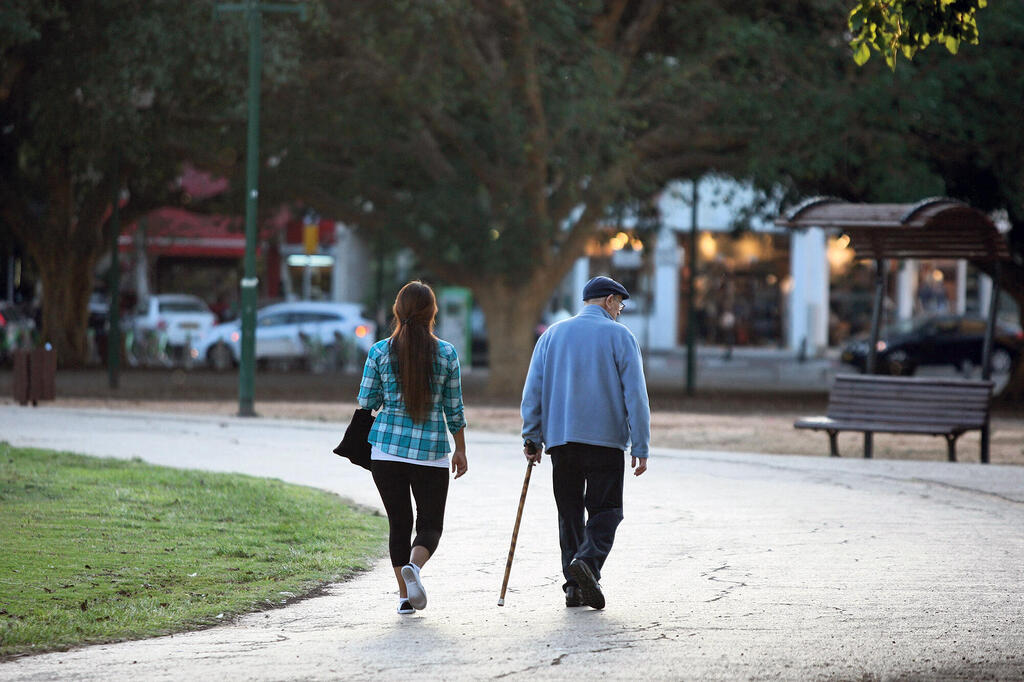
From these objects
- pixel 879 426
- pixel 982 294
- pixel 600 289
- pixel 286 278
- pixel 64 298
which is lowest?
pixel 879 426

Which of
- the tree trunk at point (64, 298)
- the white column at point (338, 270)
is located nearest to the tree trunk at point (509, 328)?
the tree trunk at point (64, 298)

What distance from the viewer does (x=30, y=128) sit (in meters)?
30.2

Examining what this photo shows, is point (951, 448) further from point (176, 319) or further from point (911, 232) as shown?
point (176, 319)

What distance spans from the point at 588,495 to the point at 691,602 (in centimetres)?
71

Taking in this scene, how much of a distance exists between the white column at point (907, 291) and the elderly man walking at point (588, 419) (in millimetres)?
50192

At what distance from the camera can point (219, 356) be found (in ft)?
125

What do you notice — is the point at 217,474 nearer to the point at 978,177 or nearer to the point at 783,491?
the point at 783,491

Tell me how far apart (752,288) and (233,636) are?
166 ft

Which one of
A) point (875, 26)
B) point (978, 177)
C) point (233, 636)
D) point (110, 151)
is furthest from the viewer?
point (110, 151)

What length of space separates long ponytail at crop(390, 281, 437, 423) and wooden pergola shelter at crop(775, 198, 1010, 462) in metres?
9.70

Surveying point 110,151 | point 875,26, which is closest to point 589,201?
point 110,151

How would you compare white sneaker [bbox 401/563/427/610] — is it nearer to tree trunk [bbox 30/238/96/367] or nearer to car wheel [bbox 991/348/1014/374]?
tree trunk [bbox 30/238/96/367]

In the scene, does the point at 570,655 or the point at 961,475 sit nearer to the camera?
the point at 570,655

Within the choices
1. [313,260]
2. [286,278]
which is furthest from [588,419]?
[313,260]
